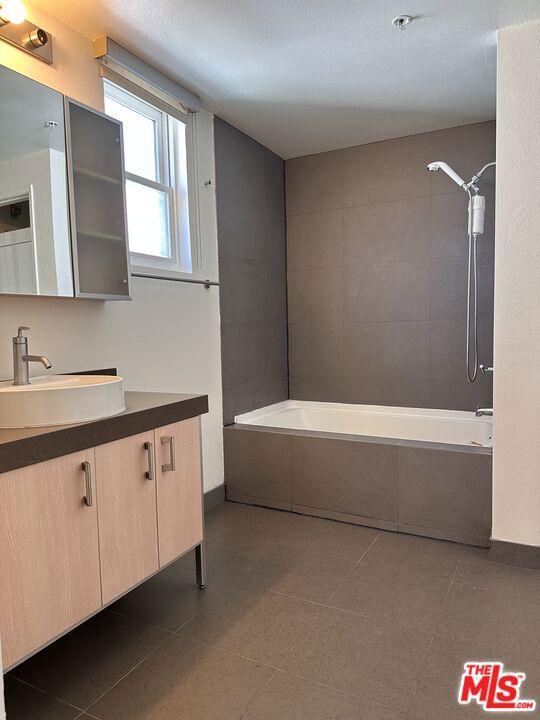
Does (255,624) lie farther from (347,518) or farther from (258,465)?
(258,465)

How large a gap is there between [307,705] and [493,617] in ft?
2.63

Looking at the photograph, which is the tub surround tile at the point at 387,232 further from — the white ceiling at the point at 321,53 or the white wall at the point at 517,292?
the white wall at the point at 517,292

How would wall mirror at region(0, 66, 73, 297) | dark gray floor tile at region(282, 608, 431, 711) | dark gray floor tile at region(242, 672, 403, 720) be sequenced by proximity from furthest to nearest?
wall mirror at region(0, 66, 73, 297)
dark gray floor tile at region(282, 608, 431, 711)
dark gray floor tile at region(242, 672, 403, 720)

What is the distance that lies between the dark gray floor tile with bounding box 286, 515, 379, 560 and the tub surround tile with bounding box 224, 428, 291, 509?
0.77ft

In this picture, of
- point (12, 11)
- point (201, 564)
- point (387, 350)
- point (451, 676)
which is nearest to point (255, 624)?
point (201, 564)

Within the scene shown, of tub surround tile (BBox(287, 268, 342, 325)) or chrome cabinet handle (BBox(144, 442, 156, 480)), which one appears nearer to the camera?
chrome cabinet handle (BBox(144, 442, 156, 480))

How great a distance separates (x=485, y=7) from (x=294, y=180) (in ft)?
6.01

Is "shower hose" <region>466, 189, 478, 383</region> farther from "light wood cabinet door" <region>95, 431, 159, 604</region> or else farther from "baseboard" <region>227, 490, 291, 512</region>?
"light wood cabinet door" <region>95, 431, 159, 604</region>

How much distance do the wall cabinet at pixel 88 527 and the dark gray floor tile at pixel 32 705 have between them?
21 centimetres

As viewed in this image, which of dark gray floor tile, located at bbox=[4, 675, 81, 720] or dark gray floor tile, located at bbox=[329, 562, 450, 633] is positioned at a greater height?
dark gray floor tile, located at bbox=[4, 675, 81, 720]

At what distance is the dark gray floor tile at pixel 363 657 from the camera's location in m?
1.43

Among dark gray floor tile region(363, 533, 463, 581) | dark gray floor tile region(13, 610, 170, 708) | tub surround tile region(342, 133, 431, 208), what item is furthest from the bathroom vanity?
tub surround tile region(342, 133, 431, 208)

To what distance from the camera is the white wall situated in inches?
81.0

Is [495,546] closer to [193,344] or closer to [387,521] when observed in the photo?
[387,521]
